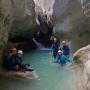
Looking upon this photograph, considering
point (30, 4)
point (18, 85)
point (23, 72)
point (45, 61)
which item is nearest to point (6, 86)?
point (18, 85)

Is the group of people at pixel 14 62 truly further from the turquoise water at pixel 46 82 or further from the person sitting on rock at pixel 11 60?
the turquoise water at pixel 46 82

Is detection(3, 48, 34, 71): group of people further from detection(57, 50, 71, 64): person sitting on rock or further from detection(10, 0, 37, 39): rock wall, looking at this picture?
detection(10, 0, 37, 39): rock wall

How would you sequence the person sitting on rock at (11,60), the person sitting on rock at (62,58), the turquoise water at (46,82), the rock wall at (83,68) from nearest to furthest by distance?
the rock wall at (83,68), the turquoise water at (46,82), the person sitting on rock at (11,60), the person sitting on rock at (62,58)

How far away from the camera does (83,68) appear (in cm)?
604

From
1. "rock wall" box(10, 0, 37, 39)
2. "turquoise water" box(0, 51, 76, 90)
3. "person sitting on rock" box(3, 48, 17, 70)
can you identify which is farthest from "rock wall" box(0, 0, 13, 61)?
"rock wall" box(10, 0, 37, 39)

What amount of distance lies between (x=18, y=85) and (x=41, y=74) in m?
2.26

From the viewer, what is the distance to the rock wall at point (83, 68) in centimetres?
526

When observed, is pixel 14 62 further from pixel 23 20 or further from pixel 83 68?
pixel 23 20

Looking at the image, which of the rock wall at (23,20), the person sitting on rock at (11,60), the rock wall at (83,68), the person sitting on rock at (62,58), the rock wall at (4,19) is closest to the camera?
the rock wall at (83,68)

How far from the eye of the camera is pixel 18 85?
33.5 feet

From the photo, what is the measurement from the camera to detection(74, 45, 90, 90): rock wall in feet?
17.3

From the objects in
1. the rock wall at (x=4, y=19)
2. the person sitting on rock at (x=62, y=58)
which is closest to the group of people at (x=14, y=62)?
the rock wall at (x=4, y=19)

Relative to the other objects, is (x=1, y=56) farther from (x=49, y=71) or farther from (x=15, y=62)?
(x=49, y=71)

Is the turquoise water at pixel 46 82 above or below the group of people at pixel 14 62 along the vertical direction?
below
